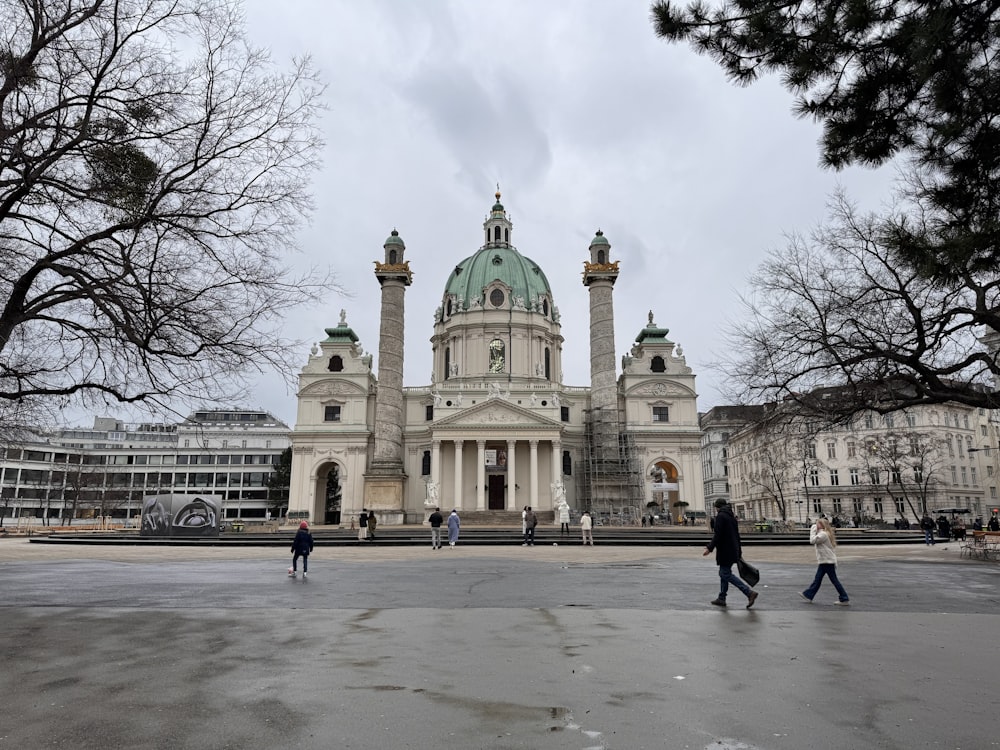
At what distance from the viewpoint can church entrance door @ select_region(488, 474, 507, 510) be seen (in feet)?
205

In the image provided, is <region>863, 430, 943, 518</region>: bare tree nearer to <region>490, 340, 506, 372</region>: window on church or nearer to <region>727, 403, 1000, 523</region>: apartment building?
<region>727, 403, 1000, 523</region>: apartment building

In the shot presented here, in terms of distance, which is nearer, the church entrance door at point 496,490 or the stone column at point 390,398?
the stone column at point 390,398

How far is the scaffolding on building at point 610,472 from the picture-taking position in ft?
192

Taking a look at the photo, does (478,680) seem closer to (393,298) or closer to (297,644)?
(297,644)

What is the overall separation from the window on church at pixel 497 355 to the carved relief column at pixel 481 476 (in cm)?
1013

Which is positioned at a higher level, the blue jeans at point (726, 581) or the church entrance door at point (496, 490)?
the church entrance door at point (496, 490)

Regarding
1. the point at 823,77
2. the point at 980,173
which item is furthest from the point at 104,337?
the point at 980,173

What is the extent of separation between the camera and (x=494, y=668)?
666 cm

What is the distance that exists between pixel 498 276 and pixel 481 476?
886 inches

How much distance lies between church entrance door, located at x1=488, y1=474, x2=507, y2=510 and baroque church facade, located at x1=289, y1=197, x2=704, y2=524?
9cm

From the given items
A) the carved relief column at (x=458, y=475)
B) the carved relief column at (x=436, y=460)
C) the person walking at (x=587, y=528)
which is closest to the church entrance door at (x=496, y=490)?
the carved relief column at (x=458, y=475)

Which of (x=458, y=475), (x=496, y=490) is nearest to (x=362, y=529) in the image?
(x=458, y=475)

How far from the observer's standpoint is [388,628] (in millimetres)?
8914

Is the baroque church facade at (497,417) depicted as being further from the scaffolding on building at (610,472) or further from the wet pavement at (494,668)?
the wet pavement at (494,668)
